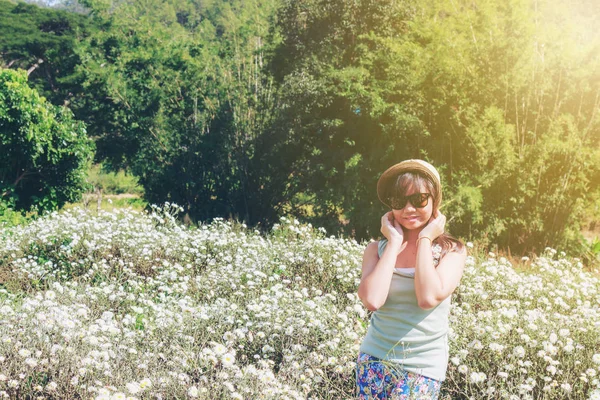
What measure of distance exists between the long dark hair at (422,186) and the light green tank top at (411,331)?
0.07 m

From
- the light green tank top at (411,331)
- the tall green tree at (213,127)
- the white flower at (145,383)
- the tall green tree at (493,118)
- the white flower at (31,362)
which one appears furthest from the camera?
the tall green tree at (213,127)

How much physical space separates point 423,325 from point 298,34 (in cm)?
1238

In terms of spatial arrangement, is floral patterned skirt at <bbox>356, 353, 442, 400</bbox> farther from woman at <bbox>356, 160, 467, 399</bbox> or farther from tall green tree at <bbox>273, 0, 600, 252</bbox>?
tall green tree at <bbox>273, 0, 600, 252</bbox>

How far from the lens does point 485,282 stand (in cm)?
601

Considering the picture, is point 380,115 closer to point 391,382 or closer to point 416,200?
point 416,200

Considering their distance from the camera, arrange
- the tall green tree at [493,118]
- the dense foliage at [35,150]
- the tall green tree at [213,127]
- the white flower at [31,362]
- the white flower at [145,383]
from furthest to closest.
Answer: the tall green tree at [213,127] < the dense foliage at [35,150] < the tall green tree at [493,118] < the white flower at [31,362] < the white flower at [145,383]

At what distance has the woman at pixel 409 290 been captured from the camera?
2.27 metres

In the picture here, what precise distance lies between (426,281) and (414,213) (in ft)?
0.95

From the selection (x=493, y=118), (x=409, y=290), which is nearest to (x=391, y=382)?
(x=409, y=290)

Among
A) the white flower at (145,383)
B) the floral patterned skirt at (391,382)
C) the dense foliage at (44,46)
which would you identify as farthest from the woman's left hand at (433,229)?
the dense foliage at (44,46)

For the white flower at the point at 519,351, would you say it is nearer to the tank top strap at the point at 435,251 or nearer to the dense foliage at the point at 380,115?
the tank top strap at the point at 435,251

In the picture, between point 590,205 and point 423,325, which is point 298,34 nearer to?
point 590,205

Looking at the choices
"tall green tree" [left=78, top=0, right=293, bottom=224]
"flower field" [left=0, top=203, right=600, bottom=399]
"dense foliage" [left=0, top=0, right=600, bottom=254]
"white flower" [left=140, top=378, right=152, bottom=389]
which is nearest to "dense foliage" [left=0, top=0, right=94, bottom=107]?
"tall green tree" [left=78, top=0, right=293, bottom=224]

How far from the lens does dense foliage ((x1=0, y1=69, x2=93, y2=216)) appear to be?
42.5 ft
